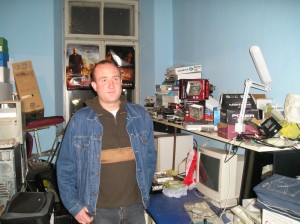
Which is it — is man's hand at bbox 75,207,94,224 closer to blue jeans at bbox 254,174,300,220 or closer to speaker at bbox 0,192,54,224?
speaker at bbox 0,192,54,224

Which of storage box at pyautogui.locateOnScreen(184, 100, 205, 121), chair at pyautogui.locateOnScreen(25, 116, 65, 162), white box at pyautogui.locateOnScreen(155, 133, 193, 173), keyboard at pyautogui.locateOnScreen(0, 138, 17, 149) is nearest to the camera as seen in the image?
storage box at pyautogui.locateOnScreen(184, 100, 205, 121)

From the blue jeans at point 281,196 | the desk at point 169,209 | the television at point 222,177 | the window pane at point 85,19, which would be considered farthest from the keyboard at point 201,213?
the window pane at point 85,19

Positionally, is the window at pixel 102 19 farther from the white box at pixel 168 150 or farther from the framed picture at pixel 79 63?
the white box at pixel 168 150

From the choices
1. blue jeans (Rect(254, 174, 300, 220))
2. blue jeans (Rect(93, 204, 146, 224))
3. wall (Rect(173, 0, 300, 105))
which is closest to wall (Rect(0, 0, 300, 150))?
wall (Rect(173, 0, 300, 105))

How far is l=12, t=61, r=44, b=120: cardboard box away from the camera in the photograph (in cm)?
384

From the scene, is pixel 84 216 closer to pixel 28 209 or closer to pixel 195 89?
pixel 28 209

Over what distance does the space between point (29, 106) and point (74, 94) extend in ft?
2.26

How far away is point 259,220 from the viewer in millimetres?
1370

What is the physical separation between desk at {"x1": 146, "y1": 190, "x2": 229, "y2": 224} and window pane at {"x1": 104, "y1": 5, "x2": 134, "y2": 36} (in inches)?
117

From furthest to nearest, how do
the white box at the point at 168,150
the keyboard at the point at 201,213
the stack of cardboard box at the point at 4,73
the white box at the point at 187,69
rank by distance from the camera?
the stack of cardboard box at the point at 4,73
the white box at the point at 187,69
the white box at the point at 168,150
the keyboard at the point at 201,213

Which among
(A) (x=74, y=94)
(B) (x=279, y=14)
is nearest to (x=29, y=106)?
(A) (x=74, y=94)

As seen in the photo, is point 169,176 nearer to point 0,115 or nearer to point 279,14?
point 279,14

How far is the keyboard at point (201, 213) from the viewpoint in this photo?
1.58 metres

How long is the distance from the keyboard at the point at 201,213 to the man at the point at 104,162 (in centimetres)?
35
